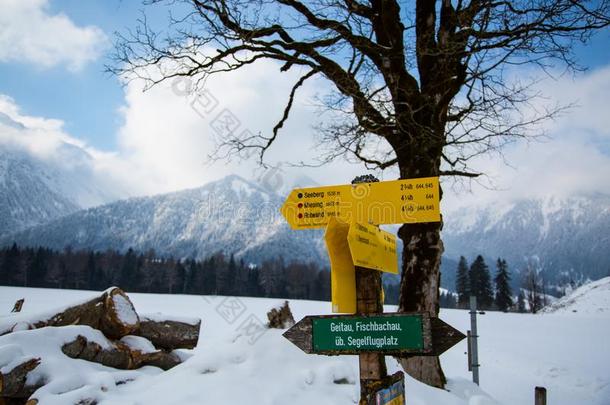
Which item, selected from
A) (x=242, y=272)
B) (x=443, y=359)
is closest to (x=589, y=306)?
(x=443, y=359)

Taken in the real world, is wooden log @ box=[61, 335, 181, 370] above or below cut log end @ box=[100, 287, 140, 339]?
below

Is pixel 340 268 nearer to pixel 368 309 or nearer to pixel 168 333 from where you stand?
pixel 368 309

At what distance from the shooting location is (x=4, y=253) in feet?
302

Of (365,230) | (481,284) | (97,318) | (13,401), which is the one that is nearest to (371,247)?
(365,230)

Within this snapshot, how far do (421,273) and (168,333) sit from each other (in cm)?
570

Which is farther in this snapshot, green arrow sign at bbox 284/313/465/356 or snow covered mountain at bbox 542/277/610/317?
snow covered mountain at bbox 542/277/610/317

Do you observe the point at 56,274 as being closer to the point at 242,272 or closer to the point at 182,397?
the point at 242,272

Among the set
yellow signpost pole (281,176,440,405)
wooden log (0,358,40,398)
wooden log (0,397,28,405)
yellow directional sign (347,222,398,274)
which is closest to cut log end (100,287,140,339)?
wooden log (0,358,40,398)

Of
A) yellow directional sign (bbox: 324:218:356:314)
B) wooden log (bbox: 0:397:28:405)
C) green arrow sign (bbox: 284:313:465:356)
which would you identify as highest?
yellow directional sign (bbox: 324:218:356:314)

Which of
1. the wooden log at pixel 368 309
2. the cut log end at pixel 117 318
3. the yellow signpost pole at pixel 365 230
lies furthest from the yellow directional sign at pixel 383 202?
the cut log end at pixel 117 318

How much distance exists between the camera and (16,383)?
727cm

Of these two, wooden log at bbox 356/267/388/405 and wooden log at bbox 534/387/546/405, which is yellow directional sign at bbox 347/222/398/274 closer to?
wooden log at bbox 356/267/388/405

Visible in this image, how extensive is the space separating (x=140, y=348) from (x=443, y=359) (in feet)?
39.7

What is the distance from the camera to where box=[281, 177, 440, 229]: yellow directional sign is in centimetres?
394
